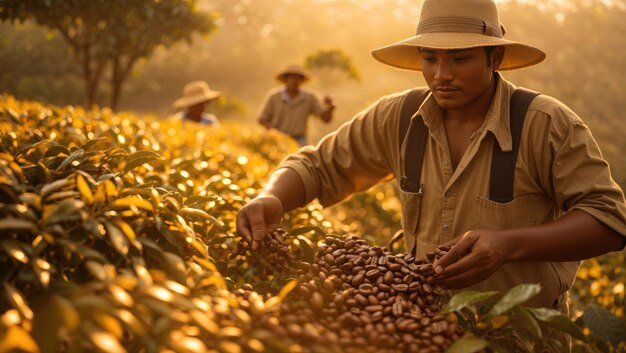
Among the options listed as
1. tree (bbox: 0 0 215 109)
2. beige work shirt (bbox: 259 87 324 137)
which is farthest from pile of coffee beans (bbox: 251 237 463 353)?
tree (bbox: 0 0 215 109)

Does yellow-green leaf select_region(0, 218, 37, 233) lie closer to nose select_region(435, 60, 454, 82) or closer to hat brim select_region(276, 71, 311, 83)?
nose select_region(435, 60, 454, 82)

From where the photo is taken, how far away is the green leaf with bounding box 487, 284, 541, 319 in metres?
1.49

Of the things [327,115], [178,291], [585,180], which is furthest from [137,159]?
[327,115]

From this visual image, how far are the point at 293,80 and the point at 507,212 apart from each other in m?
8.20

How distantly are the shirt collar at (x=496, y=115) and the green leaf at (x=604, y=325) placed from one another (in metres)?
0.71

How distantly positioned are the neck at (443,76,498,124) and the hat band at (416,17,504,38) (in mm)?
215

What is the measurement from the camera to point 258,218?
2227mm

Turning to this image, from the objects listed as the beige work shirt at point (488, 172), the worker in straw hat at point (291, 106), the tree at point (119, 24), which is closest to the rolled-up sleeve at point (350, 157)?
the beige work shirt at point (488, 172)

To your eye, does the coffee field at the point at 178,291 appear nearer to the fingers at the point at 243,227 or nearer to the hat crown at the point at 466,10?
the fingers at the point at 243,227

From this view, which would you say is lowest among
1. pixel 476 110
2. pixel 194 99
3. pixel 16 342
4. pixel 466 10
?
pixel 194 99

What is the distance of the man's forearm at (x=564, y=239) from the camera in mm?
2068

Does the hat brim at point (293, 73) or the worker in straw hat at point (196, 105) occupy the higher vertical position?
the hat brim at point (293, 73)

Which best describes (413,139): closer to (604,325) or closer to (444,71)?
(444,71)

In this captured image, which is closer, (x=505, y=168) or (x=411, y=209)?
(x=505, y=168)
